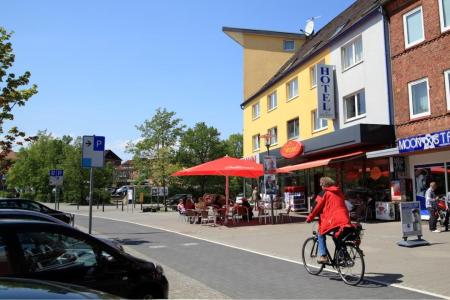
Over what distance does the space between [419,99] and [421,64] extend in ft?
4.50

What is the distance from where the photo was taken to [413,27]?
1966cm

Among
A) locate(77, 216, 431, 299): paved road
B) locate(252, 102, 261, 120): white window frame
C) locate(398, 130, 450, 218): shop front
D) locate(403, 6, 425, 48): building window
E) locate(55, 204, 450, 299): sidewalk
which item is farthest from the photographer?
locate(252, 102, 261, 120): white window frame

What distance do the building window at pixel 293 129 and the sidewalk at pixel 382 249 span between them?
1105 centimetres

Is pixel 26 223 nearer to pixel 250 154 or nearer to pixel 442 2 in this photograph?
pixel 442 2

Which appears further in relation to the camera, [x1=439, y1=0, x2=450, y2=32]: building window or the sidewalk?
[x1=439, y1=0, x2=450, y2=32]: building window

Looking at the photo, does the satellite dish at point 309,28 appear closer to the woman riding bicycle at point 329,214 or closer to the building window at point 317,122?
the building window at point 317,122

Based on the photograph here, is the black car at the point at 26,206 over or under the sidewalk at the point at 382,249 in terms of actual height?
over

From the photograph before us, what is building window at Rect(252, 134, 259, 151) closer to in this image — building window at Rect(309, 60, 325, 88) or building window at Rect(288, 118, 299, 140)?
building window at Rect(288, 118, 299, 140)

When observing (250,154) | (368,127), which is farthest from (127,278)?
(250,154)

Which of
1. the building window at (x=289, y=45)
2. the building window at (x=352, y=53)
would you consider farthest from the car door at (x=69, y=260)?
the building window at (x=289, y=45)

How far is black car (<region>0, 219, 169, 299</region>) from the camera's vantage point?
15.6ft

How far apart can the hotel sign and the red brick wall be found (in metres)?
4.60

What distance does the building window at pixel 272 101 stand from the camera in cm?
3372

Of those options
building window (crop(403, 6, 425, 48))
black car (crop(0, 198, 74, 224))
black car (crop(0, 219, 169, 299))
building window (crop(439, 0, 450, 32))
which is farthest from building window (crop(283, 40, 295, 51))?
black car (crop(0, 219, 169, 299))
